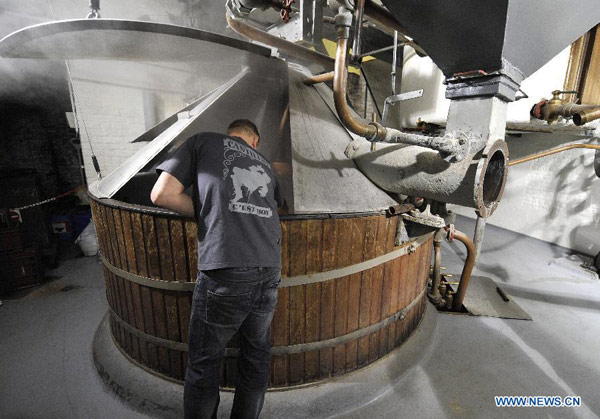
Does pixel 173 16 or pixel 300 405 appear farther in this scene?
pixel 173 16

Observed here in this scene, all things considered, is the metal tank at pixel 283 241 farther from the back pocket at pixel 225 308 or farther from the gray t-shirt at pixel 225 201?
the back pocket at pixel 225 308

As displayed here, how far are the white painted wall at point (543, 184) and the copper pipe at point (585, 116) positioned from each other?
337 centimetres

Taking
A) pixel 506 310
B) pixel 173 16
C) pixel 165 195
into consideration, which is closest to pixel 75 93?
pixel 173 16

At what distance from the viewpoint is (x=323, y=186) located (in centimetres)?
250

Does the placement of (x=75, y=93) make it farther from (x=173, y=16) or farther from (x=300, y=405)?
(x=300, y=405)

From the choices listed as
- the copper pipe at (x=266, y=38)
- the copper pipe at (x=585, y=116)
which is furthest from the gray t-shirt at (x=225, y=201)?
the copper pipe at (x=585, y=116)

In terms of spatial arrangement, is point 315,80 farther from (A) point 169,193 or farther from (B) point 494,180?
(A) point 169,193

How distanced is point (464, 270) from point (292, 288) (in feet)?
8.21

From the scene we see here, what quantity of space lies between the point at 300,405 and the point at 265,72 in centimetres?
327

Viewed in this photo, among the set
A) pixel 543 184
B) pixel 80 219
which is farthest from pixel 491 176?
pixel 80 219

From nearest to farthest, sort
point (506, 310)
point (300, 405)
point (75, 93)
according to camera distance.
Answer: point (300, 405)
point (506, 310)
point (75, 93)

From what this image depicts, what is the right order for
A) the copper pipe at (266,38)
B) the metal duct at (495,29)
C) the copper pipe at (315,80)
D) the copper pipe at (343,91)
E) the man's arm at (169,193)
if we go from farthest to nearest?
1. the copper pipe at (315,80)
2. the copper pipe at (266,38)
3. the copper pipe at (343,91)
4. the man's arm at (169,193)
5. the metal duct at (495,29)

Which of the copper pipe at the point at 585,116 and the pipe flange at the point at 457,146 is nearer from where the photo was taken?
the pipe flange at the point at 457,146

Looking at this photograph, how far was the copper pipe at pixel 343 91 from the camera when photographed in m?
1.86
